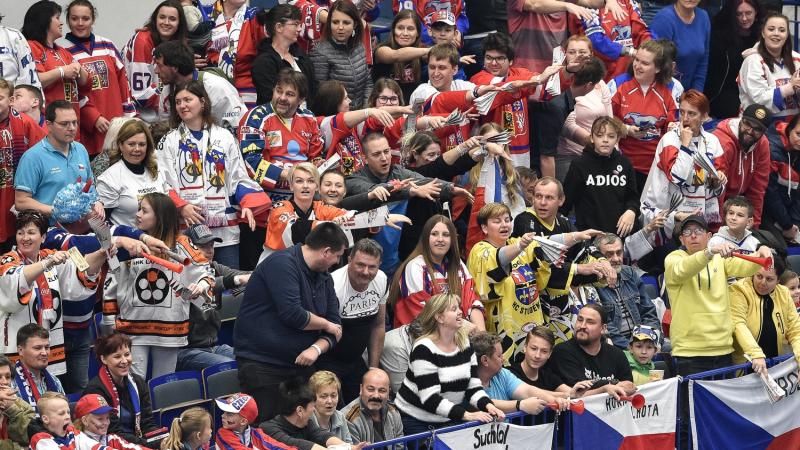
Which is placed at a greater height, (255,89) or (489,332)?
(255,89)

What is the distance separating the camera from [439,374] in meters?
9.64

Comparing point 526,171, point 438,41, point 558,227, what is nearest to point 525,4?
point 438,41

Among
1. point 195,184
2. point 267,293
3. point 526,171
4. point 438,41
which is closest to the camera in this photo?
point 267,293

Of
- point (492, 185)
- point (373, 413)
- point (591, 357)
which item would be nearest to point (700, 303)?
point (591, 357)

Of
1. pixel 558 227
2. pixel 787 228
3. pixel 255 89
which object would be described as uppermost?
pixel 255 89

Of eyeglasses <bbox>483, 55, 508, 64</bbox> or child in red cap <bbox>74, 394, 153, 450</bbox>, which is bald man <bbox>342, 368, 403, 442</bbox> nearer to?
child in red cap <bbox>74, 394, 153, 450</bbox>

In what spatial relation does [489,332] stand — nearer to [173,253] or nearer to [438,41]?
[173,253]

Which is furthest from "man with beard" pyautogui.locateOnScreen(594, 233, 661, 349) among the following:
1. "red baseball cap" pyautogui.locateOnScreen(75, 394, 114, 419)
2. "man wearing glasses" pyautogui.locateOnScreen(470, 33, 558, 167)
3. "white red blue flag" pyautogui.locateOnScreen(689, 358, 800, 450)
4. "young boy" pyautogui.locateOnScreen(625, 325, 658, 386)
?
"red baseball cap" pyautogui.locateOnScreen(75, 394, 114, 419)

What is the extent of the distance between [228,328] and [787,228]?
546 centimetres

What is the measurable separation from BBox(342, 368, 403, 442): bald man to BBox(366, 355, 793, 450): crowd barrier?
0.19 meters

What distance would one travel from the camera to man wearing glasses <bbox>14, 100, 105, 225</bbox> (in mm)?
10320

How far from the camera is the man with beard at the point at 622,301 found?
11.2m

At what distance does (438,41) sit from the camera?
13.6 metres

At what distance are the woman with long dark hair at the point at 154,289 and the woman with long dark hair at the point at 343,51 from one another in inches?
126
